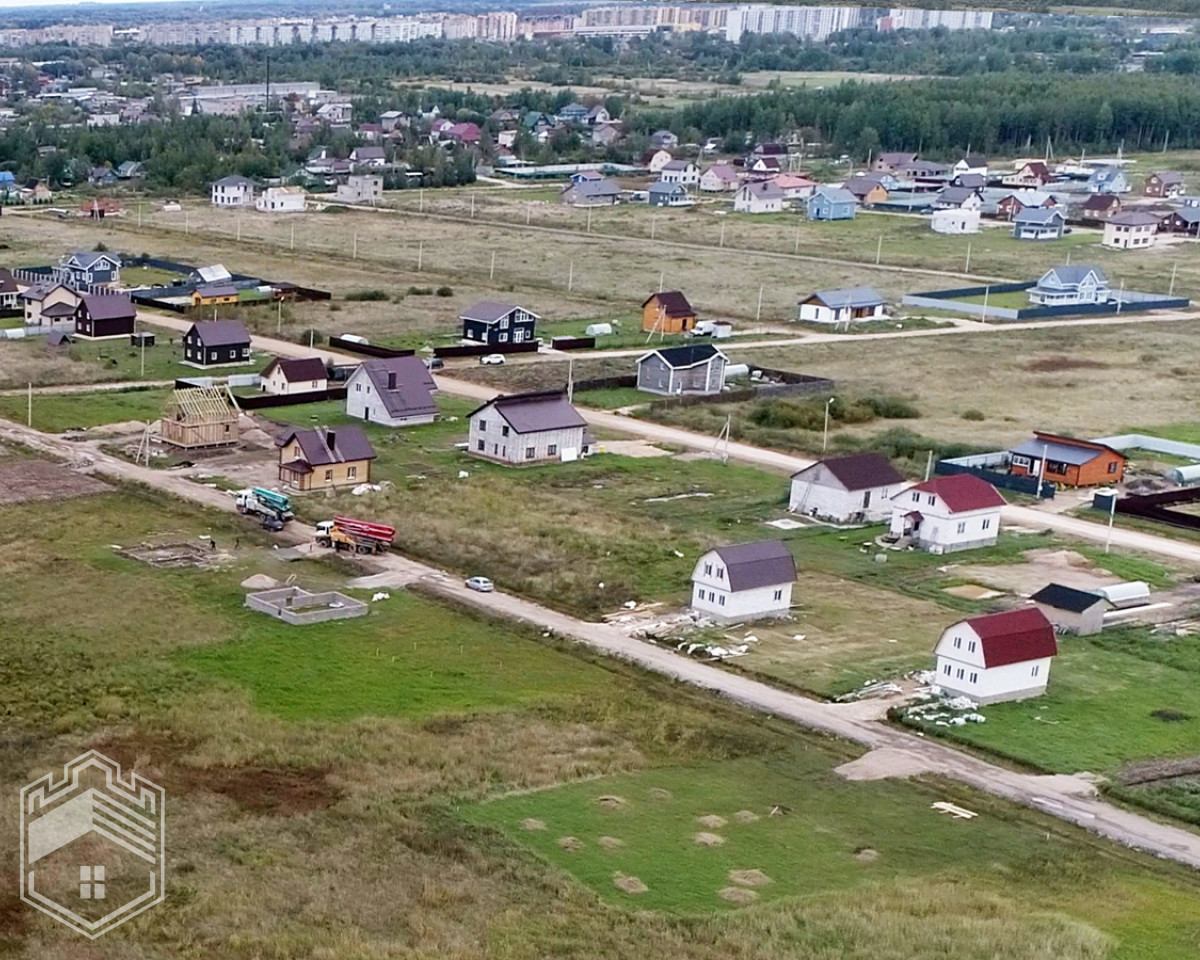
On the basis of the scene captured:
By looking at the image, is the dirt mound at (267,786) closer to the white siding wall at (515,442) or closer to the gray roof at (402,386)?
the white siding wall at (515,442)

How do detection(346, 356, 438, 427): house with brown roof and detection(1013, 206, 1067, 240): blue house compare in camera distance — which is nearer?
detection(346, 356, 438, 427): house with brown roof

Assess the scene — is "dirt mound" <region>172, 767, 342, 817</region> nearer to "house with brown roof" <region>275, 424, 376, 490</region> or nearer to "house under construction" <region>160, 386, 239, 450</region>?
"house with brown roof" <region>275, 424, 376, 490</region>

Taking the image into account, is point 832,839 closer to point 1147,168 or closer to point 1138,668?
point 1138,668

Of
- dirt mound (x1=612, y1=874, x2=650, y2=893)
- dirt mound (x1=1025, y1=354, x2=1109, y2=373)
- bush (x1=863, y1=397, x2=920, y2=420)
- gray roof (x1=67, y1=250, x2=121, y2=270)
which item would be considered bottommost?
dirt mound (x1=1025, y1=354, x2=1109, y2=373)

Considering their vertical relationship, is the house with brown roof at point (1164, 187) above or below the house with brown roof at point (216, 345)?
above

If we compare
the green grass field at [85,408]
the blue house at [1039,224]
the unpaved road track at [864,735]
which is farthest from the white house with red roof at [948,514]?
the blue house at [1039,224]

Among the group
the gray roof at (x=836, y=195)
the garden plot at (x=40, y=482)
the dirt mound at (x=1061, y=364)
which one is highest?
the gray roof at (x=836, y=195)

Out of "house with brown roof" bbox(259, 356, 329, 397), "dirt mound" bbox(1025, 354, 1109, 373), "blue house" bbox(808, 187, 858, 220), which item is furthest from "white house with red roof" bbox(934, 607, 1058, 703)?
"blue house" bbox(808, 187, 858, 220)
